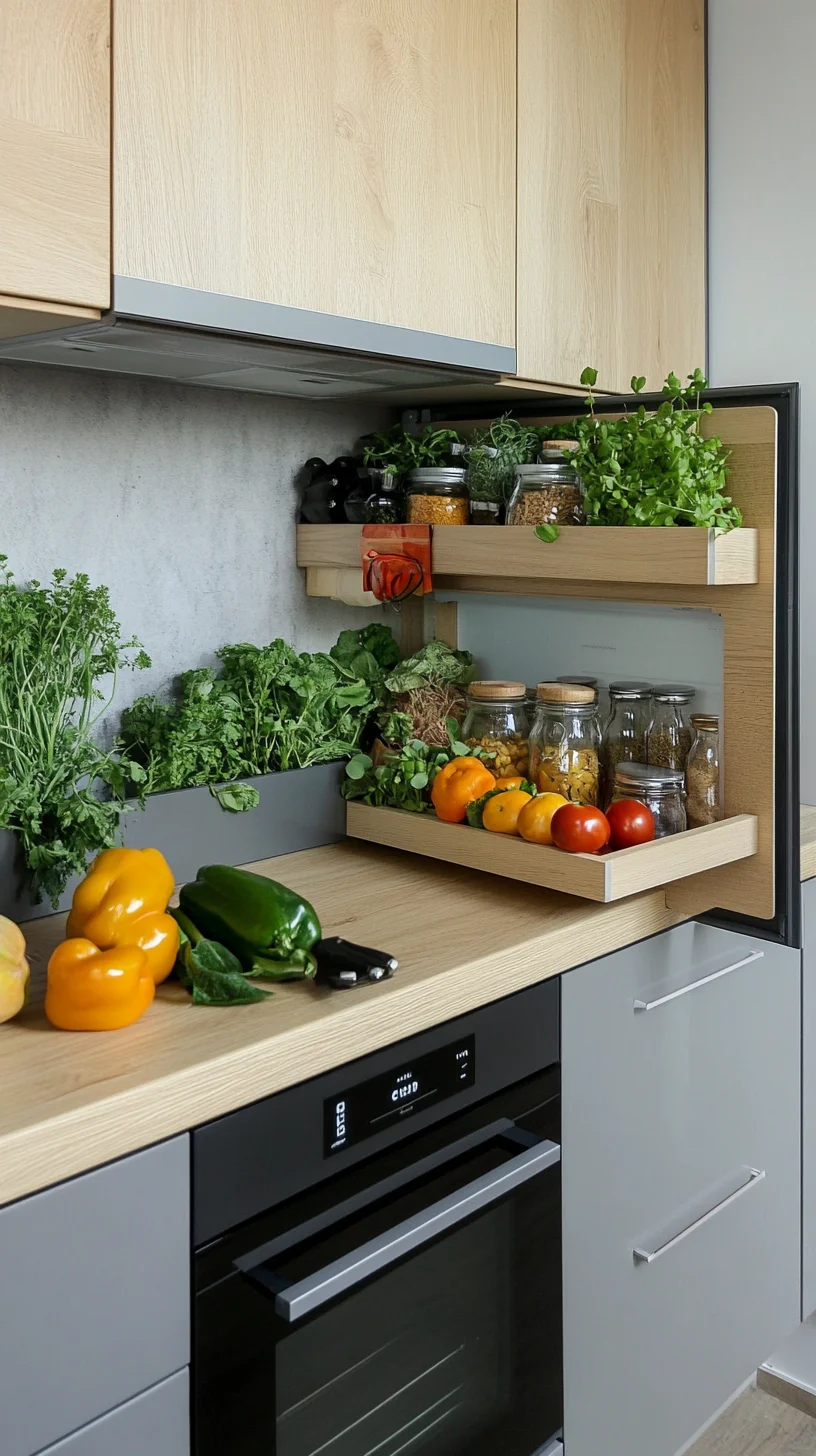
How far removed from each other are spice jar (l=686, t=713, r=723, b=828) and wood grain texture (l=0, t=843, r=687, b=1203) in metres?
0.12

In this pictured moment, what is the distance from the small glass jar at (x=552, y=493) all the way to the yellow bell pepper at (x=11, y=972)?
825mm

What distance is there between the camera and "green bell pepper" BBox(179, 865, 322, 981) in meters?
1.20

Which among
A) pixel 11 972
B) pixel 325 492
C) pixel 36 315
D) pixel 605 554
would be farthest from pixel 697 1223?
pixel 36 315

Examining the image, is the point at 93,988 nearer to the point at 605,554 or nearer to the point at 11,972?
the point at 11,972

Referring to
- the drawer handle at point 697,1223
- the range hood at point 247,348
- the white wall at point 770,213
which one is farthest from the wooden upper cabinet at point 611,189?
the drawer handle at point 697,1223

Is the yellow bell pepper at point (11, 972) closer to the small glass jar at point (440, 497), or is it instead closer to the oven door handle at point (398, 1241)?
the oven door handle at point (398, 1241)

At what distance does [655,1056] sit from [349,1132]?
1.71 feet

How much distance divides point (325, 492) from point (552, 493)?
41cm

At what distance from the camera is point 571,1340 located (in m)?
1.42

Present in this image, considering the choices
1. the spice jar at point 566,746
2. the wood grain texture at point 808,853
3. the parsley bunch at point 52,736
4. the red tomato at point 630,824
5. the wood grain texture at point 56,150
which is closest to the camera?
the wood grain texture at point 56,150

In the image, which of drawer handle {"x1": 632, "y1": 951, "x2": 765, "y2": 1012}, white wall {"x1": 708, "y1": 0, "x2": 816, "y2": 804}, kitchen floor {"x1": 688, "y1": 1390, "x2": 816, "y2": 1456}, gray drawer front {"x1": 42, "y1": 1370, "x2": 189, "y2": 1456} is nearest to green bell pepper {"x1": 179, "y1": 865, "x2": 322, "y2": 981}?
gray drawer front {"x1": 42, "y1": 1370, "x2": 189, "y2": 1456}

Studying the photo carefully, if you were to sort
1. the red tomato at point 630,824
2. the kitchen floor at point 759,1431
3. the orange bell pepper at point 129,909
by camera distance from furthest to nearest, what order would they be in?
the kitchen floor at point 759,1431
the red tomato at point 630,824
the orange bell pepper at point 129,909

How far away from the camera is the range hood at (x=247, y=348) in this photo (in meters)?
1.19

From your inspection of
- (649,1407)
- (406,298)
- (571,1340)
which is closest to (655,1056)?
(571,1340)
